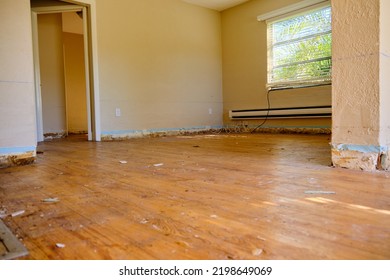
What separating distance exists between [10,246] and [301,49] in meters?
4.85

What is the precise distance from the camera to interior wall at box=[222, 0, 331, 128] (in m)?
4.84

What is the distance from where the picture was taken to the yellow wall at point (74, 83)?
22.8 feet

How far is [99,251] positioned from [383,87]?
1676 millimetres

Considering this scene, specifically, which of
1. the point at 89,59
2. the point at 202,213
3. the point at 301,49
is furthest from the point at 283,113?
the point at 202,213

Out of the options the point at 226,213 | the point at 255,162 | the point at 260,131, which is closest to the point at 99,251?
the point at 226,213

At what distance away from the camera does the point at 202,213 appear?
1.00 meters

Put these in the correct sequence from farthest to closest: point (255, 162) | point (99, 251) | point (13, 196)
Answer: point (255, 162) → point (13, 196) → point (99, 251)

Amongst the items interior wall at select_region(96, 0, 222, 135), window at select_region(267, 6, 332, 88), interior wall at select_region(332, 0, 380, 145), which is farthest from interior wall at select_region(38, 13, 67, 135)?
interior wall at select_region(332, 0, 380, 145)

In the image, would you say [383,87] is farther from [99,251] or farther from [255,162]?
[99,251]

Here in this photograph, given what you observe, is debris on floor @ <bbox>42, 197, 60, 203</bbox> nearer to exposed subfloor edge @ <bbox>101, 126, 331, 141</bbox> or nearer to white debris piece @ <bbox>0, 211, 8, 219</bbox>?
white debris piece @ <bbox>0, 211, 8, 219</bbox>

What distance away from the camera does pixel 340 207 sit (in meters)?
1.04

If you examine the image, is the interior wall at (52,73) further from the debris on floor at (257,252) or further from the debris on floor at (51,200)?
Result: the debris on floor at (257,252)
